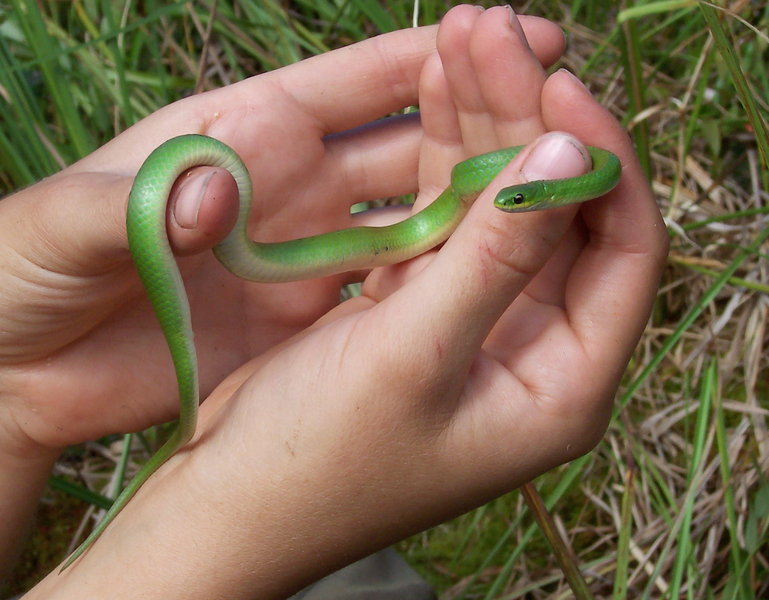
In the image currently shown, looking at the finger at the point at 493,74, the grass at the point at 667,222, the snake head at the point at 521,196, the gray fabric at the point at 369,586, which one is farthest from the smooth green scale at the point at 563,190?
the gray fabric at the point at 369,586

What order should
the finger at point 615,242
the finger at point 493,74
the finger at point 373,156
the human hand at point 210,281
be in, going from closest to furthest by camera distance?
the finger at point 615,242, the finger at point 493,74, the human hand at point 210,281, the finger at point 373,156

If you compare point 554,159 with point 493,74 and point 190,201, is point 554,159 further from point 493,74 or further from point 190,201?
point 190,201

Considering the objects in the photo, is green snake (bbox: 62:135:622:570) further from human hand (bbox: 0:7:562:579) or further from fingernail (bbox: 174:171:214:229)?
human hand (bbox: 0:7:562:579)

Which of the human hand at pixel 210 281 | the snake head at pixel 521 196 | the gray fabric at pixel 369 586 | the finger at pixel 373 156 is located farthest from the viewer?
the finger at pixel 373 156

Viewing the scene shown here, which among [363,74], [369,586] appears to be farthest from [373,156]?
[369,586]

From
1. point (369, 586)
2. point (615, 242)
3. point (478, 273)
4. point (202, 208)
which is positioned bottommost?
point (369, 586)

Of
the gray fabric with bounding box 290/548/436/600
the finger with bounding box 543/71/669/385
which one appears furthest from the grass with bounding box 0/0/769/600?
the finger with bounding box 543/71/669/385

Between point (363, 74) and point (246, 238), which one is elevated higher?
point (363, 74)

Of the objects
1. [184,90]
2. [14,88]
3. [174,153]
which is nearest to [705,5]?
[174,153]

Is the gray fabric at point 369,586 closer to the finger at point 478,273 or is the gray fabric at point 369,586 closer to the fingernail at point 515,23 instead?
the finger at point 478,273
